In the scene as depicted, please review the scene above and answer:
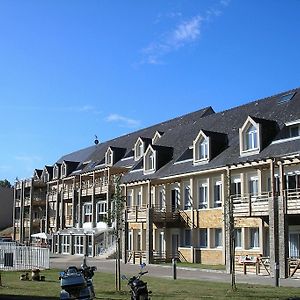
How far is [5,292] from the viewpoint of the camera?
1928 cm

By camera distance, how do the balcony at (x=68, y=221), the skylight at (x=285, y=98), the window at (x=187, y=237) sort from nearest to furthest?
the skylight at (x=285, y=98), the window at (x=187, y=237), the balcony at (x=68, y=221)

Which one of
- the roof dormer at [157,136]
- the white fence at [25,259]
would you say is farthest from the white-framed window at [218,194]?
the roof dormer at [157,136]

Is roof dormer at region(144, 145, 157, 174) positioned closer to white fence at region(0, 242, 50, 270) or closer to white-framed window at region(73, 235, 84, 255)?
white-framed window at region(73, 235, 84, 255)

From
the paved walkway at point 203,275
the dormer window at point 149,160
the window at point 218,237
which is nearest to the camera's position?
the paved walkway at point 203,275

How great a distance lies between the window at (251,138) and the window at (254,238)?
200 inches

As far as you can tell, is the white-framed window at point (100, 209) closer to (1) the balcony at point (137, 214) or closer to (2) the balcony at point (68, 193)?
(2) the balcony at point (68, 193)

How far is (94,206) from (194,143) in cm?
1911

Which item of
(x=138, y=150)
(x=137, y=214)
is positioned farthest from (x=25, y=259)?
(x=138, y=150)

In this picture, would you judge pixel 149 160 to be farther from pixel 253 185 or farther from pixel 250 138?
pixel 253 185

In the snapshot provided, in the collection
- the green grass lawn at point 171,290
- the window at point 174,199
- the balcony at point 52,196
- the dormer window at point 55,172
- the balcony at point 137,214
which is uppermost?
the dormer window at point 55,172

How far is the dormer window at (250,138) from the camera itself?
111 feet

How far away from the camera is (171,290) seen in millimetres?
19469

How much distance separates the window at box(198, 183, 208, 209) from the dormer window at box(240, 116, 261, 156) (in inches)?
200

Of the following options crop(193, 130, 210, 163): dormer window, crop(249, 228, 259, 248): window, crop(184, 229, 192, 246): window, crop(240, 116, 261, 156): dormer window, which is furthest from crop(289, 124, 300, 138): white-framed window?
crop(184, 229, 192, 246): window
